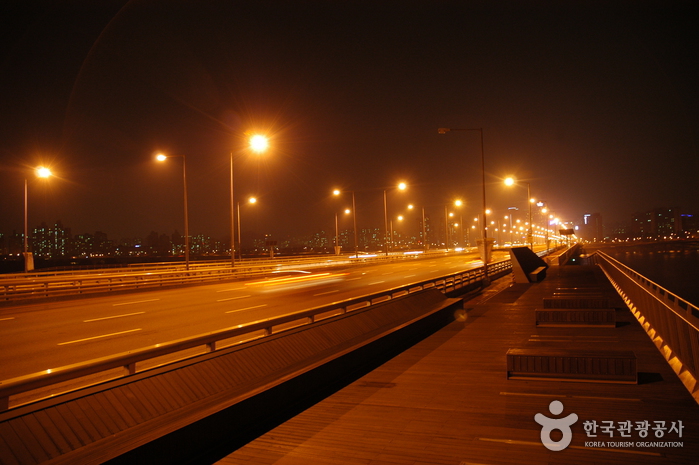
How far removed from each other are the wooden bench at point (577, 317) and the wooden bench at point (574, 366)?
7266 millimetres

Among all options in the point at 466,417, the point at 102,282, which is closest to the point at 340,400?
the point at 466,417

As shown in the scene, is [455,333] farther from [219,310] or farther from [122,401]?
[122,401]

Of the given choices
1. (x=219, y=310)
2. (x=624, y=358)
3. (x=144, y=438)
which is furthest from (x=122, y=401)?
(x=219, y=310)

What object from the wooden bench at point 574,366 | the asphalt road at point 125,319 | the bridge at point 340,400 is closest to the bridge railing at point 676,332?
the bridge at point 340,400

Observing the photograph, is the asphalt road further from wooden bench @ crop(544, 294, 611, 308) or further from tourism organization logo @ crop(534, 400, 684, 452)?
tourism organization logo @ crop(534, 400, 684, 452)

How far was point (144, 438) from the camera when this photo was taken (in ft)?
18.6

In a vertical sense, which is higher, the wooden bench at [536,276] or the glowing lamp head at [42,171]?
A: the glowing lamp head at [42,171]

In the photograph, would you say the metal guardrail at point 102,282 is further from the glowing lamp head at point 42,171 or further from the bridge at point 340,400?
the bridge at point 340,400

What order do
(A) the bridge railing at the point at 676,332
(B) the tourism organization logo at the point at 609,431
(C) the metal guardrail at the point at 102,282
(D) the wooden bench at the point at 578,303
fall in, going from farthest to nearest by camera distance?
(C) the metal guardrail at the point at 102,282 < (D) the wooden bench at the point at 578,303 < (A) the bridge railing at the point at 676,332 < (B) the tourism organization logo at the point at 609,431

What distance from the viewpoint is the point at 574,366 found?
32.6ft

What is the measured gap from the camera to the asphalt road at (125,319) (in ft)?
43.3

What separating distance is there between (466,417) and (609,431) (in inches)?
72.9

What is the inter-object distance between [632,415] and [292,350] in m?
5.36

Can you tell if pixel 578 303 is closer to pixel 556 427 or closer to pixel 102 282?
pixel 556 427
